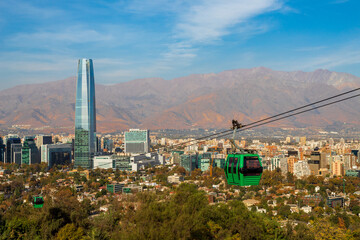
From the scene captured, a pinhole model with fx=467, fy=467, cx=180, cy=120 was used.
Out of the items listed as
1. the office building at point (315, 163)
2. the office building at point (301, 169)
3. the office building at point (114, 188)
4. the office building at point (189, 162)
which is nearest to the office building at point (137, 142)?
the office building at point (189, 162)

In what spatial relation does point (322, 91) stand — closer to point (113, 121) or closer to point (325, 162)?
point (113, 121)

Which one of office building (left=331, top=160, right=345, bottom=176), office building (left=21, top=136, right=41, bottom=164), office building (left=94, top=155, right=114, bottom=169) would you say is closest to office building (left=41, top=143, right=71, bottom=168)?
office building (left=21, top=136, right=41, bottom=164)

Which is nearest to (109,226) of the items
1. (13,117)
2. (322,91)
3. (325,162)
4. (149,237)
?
(149,237)

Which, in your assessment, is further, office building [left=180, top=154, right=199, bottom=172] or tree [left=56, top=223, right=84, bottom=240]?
office building [left=180, top=154, right=199, bottom=172]

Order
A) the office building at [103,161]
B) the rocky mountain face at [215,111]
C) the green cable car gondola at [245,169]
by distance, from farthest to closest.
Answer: the rocky mountain face at [215,111]
the office building at [103,161]
the green cable car gondola at [245,169]

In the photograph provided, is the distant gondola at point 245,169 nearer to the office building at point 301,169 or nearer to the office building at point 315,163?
the office building at point 301,169

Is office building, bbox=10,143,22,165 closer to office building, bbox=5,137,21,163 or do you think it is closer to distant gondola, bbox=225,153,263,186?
office building, bbox=5,137,21,163

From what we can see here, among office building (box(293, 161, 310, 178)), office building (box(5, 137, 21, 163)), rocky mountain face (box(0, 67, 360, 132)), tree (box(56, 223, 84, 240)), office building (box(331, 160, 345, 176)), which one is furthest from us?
rocky mountain face (box(0, 67, 360, 132))
